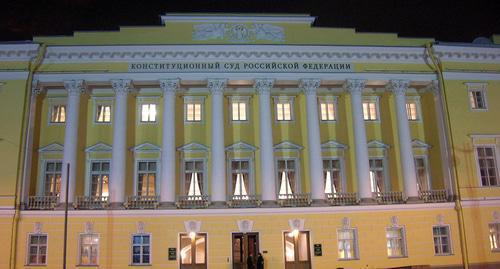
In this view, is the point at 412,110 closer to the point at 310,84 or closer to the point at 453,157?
the point at 453,157

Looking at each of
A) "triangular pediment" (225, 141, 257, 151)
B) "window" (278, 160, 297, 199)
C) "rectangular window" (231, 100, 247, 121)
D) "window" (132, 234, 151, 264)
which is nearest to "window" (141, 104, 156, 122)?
"rectangular window" (231, 100, 247, 121)

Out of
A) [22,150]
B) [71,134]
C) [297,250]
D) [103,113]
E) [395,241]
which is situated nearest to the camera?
[22,150]

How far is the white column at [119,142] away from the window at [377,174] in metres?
13.8

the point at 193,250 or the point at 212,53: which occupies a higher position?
the point at 212,53

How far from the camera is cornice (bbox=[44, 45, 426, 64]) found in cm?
2822

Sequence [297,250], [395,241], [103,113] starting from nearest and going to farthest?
1. [297,250]
2. [395,241]
3. [103,113]

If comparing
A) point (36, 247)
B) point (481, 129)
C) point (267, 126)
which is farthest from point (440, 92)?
point (36, 247)

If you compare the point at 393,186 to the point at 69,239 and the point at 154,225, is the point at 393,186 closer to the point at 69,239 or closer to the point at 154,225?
the point at 154,225

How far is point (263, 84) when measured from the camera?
28.7 meters

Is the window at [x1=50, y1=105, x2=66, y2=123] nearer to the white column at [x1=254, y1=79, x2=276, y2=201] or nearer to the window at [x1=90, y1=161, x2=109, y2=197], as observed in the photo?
the window at [x1=90, y1=161, x2=109, y2=197]

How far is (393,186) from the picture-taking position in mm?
29656

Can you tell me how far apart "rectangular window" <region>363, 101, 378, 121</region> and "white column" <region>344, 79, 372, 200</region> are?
4.99 ft

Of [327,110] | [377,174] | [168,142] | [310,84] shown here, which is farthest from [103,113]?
[377,174]

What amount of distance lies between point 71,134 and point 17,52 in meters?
5.38
